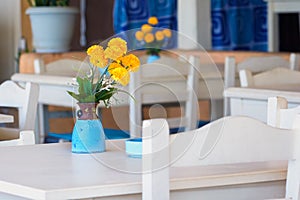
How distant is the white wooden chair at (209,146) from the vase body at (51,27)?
430 centimetres

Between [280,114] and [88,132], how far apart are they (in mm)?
467

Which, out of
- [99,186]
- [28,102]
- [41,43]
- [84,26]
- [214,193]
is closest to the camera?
[99,186]

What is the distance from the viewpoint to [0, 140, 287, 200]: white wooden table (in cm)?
163

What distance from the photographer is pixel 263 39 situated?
7078 millimetres

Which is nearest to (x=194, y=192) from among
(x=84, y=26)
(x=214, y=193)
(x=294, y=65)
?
(x=214, y=193)

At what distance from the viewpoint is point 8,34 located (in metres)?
7.87

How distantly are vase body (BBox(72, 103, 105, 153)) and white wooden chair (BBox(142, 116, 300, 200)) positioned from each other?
46cm

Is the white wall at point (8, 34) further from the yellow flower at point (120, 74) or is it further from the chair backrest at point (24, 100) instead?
the yellow flower at point (120, 74)

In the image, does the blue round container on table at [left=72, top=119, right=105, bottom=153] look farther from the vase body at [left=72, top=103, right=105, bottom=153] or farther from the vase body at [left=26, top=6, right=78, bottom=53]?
the vase body at [left=26, top=6, right=78, bottom=53]

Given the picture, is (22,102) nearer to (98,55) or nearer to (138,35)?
(138,35)

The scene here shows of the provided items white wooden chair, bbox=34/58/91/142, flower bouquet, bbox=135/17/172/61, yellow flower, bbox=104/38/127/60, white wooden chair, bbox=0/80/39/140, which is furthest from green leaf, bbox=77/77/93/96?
white wooden chair, bbox=34/58/91/142

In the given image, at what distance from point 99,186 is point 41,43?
14.5 ft

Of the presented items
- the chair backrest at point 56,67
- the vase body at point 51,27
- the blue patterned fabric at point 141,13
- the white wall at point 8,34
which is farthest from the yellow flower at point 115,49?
the white wall at point 8,34

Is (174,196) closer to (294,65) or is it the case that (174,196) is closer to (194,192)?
(194,192)
